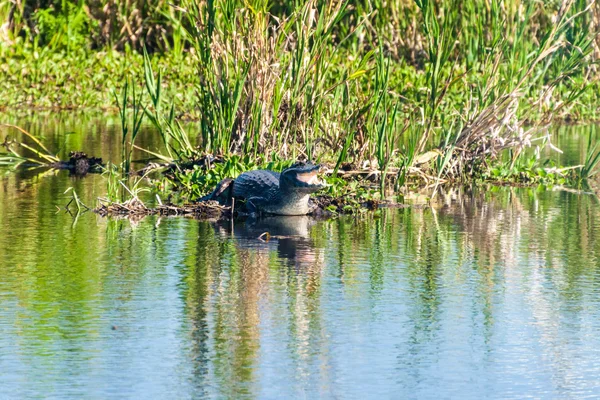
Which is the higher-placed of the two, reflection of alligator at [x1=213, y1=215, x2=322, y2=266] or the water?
reflection of alligator at [x1=213, y1=215, x2=322, y2=266]

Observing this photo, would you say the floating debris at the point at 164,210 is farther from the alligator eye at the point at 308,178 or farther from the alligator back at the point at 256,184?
the alligator eye at the point at 308,178

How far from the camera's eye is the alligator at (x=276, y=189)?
10742 millimetres

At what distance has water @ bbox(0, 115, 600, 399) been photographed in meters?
6.00

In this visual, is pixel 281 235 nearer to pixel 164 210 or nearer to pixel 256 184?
pixel 256 184

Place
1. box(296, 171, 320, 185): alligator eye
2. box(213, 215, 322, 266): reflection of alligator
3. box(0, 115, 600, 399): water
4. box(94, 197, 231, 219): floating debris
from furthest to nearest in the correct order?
box(94, 197, 231, 219): floating debris → box(296, 171, 320, 185): alligator eye → box(213, 215, 322, 266): reflection of alligator → box(0, 115, 600, 399): water

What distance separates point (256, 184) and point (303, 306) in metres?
3.79

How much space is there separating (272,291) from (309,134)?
17.2 feet

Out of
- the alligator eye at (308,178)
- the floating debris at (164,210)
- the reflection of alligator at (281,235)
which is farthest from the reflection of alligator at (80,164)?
the alligator eye at (308,178)

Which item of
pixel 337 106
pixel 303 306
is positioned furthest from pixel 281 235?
pixel 337 106

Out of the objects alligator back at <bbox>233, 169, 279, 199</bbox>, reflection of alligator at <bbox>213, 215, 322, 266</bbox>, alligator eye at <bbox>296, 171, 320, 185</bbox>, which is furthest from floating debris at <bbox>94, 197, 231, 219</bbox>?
alligator eye at <bbox>296, 171, 320, 185</bbox>

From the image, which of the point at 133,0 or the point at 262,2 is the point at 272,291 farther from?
the point at 133,0

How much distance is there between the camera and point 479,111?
1291 centimetres

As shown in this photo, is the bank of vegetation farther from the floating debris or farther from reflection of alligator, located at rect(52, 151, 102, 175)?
the floating debris

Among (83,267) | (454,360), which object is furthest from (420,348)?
(83,267)
